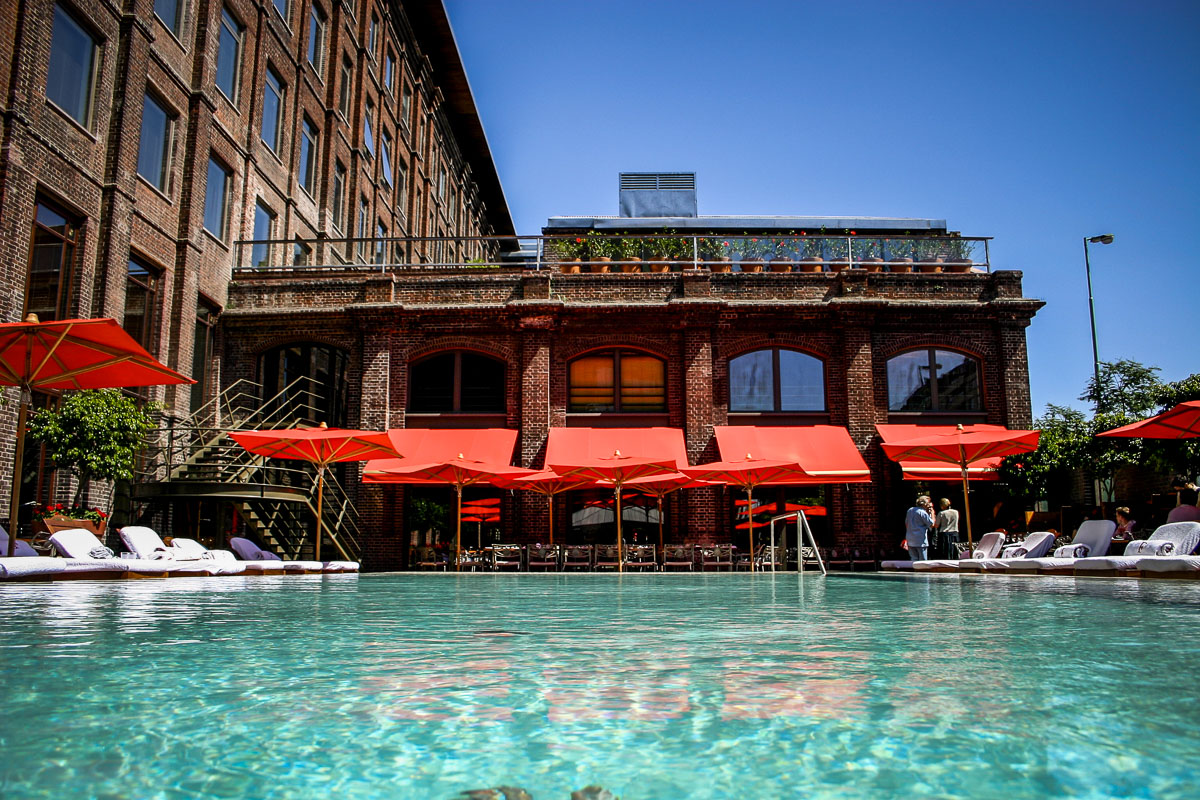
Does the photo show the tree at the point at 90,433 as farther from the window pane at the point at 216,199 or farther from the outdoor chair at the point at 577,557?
the outdoor chair at the point at 577,557

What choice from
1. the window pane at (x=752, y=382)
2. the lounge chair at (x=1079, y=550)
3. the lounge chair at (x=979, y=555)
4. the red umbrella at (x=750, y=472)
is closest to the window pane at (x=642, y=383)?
the window pane at (x=752, y=382)

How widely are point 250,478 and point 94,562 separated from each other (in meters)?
9.74

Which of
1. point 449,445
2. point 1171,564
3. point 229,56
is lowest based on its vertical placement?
point 1171,564

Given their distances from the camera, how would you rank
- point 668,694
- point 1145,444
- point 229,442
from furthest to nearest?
point 229,442 → point 1145,444 → point 668,694

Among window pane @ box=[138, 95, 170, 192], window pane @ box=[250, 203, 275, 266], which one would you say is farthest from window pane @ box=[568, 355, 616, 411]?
window pane @ box=[138, 95, 170, 192]

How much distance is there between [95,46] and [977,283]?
65.8ft

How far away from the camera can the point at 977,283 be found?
72.9 ft

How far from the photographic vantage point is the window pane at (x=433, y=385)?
73.3 ft

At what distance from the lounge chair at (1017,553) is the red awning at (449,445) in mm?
10661

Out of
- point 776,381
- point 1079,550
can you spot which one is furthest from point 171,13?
point 1079,550

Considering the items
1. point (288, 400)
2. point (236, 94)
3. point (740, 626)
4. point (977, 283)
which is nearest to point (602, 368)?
point (288, 400)

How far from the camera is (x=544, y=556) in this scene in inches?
733

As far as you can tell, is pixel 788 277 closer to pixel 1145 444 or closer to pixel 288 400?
pixel 1145 444

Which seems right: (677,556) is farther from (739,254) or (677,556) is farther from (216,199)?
(216,199)
